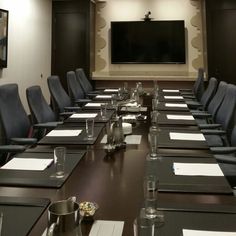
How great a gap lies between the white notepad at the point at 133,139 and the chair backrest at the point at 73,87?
9.29ft

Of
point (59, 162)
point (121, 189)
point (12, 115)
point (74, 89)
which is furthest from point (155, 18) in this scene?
point (121, 189)

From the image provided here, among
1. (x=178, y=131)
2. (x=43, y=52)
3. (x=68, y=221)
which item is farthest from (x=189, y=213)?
(x=43, y=52)

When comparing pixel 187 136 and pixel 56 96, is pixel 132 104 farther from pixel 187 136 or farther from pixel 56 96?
pixel 187 136

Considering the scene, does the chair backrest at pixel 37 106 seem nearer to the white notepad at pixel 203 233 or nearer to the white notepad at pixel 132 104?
the white notepad at pixel 132 104

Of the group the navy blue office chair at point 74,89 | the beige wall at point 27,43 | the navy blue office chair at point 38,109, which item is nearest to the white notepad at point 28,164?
the navy blue office chair at point 38,109

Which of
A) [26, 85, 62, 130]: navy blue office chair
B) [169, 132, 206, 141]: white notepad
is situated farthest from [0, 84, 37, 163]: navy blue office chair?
[169, 132, 206, 141]: white notepad

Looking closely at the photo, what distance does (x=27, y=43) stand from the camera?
6.38 meters

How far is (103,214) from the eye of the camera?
1.29 meters

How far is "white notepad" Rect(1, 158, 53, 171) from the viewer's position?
1813mm

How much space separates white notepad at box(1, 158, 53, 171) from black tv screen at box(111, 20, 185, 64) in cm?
634

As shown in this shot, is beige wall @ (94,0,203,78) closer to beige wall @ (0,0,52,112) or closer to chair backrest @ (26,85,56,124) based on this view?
beige wall @ (0,0,52,112)

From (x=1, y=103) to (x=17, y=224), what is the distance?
1.88 m

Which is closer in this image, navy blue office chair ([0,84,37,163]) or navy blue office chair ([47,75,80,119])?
navy blue office chair ([0,84,37,163])

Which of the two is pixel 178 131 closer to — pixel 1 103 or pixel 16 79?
pixel 1 103
